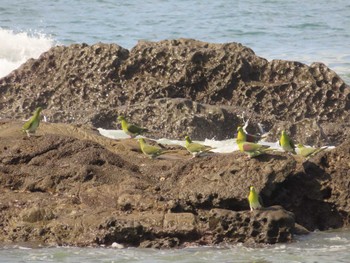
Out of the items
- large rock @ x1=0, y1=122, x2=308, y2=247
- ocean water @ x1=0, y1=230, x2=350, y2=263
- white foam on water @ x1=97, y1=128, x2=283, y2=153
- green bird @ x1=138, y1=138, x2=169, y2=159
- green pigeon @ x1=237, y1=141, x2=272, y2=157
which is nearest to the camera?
ocean water @ x1=0, y1=230, x2=350, y2=263

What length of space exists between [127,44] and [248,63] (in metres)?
10.6

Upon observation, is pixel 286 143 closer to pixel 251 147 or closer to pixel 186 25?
pixel 251 147

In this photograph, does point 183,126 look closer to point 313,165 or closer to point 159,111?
point 159,111

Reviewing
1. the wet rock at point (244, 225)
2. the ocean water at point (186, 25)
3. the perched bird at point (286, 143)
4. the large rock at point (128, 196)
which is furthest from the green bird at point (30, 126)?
the ocean water at point (186, 25)

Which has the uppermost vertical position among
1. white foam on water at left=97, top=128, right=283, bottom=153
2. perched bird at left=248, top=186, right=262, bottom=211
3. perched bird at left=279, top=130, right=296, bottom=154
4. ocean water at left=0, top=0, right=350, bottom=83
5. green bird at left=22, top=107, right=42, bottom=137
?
green bird at left=22, top=107, right=42, bottom=137

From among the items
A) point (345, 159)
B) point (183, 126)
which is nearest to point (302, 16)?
point (183, 126)

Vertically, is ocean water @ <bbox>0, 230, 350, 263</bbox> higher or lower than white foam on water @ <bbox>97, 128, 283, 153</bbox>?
higher

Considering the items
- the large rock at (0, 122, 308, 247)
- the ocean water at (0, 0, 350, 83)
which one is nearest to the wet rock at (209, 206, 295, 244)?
the large rock at (0, 122, 308, 247)

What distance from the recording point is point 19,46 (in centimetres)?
2852

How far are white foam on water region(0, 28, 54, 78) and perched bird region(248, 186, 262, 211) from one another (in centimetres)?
1524

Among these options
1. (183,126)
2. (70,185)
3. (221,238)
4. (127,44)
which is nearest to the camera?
(221,238)

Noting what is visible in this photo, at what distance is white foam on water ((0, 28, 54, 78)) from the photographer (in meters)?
26.8

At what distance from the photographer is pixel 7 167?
12.1 meters

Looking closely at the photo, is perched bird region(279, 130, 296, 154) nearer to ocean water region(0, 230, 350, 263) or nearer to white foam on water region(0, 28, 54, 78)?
ocean water region(0, 230, 350, 263)
